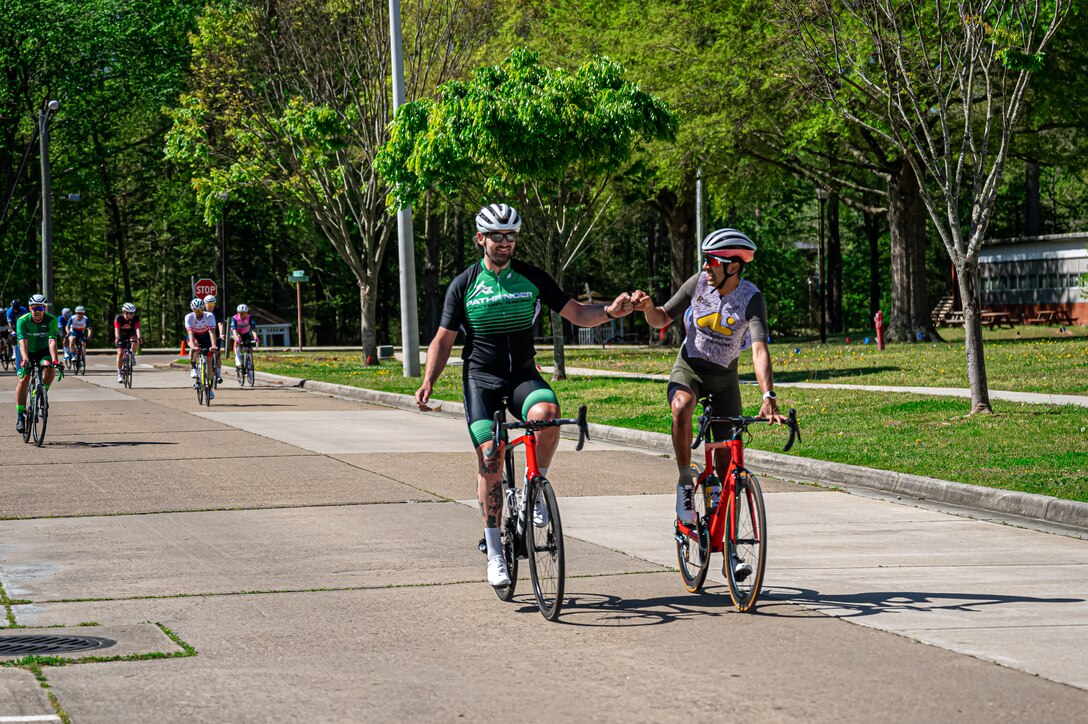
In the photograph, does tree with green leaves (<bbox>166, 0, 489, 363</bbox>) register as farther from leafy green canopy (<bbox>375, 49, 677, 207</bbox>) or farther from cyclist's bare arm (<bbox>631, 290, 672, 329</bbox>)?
cyclist's bare arm (<bbox>631, 290, 672, 329</bbox>)

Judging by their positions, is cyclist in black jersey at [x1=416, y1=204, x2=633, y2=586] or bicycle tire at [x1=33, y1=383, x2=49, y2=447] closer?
cyclist in black jersey at [x1=416, y1=204, x2=633, y2=586]

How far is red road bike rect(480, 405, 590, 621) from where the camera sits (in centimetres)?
694

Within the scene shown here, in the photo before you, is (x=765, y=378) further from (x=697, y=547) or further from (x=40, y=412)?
(x=40, y=412)

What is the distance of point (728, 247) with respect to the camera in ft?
24.5

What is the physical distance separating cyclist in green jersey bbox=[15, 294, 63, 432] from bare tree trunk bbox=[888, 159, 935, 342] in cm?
2516

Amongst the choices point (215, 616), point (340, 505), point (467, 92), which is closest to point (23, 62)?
point (467, 92)

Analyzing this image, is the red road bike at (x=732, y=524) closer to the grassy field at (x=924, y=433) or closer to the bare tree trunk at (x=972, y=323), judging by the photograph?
the grassy field at (x=924, y=433)

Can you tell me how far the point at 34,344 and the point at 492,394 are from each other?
11293 mm

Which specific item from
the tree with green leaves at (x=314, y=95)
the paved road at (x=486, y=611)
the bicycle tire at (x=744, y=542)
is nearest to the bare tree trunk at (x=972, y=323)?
the paved road at (x=486, y=611)

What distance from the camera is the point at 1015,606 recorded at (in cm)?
724

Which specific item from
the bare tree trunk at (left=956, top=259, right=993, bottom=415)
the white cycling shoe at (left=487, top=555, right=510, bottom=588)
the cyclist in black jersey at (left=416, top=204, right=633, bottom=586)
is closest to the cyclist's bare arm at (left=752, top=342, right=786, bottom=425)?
the cyclist in black jersey at (left=416, top=204, right=633, bottom=586)

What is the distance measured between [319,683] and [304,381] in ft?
83.7

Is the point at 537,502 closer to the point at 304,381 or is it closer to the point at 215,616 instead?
the point at 215,616

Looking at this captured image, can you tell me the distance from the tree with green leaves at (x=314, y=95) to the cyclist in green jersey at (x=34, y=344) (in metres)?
18.3
